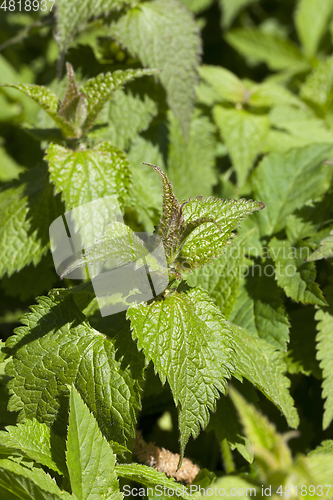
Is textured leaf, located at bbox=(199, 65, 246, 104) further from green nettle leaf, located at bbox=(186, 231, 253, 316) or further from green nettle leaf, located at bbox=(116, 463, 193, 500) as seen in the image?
green nettle leaf, located at bbox=(116, 463, 193, 500)

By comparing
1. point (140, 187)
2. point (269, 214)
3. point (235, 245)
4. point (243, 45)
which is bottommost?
point (235, 245)

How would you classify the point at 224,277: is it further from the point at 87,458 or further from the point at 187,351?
the point at 87,458

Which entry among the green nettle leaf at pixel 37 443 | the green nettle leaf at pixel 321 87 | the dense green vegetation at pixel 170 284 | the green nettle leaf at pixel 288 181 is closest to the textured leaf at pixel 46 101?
the dense green vegetation at pixel 170 284

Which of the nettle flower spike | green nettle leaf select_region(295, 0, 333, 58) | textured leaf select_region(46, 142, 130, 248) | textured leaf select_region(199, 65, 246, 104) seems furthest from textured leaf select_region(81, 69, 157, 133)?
green nettle leaf select_region(295, 0, 333, 58)

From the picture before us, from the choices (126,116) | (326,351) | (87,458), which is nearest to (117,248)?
(87,458)

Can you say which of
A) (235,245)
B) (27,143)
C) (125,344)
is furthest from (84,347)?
(27,143)

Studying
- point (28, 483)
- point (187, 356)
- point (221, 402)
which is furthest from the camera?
point (221, 402)

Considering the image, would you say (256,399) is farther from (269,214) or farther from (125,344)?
(269,214)
